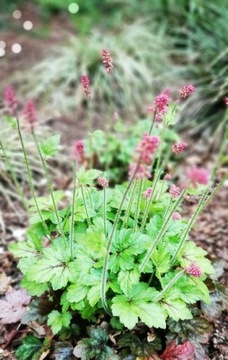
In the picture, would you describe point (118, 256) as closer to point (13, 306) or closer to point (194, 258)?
point (194, 258)

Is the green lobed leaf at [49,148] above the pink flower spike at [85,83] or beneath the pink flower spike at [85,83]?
beneath

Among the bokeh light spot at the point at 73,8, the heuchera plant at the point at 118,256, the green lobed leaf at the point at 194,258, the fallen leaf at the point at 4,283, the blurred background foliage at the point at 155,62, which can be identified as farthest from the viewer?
the bokeh light spot at the point at 73,8

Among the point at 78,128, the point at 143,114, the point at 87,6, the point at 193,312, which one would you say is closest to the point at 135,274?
the point at 193,312

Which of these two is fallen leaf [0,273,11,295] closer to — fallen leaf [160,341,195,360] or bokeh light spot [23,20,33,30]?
fallen leaf [160,341,195,360]

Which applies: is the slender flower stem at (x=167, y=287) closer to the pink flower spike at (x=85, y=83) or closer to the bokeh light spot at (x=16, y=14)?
the pink flower spike at (x=85, y=83)

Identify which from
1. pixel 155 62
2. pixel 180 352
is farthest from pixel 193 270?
pixel 155 62

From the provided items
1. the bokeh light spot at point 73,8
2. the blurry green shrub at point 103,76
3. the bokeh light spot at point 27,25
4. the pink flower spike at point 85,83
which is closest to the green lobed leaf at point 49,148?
the pink flower spike at point 85,83

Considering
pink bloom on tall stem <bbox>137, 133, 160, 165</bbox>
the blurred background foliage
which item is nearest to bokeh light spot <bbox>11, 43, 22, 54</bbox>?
the blurred background foliage

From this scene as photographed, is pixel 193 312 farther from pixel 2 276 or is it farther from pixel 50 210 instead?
pixel 2 276
